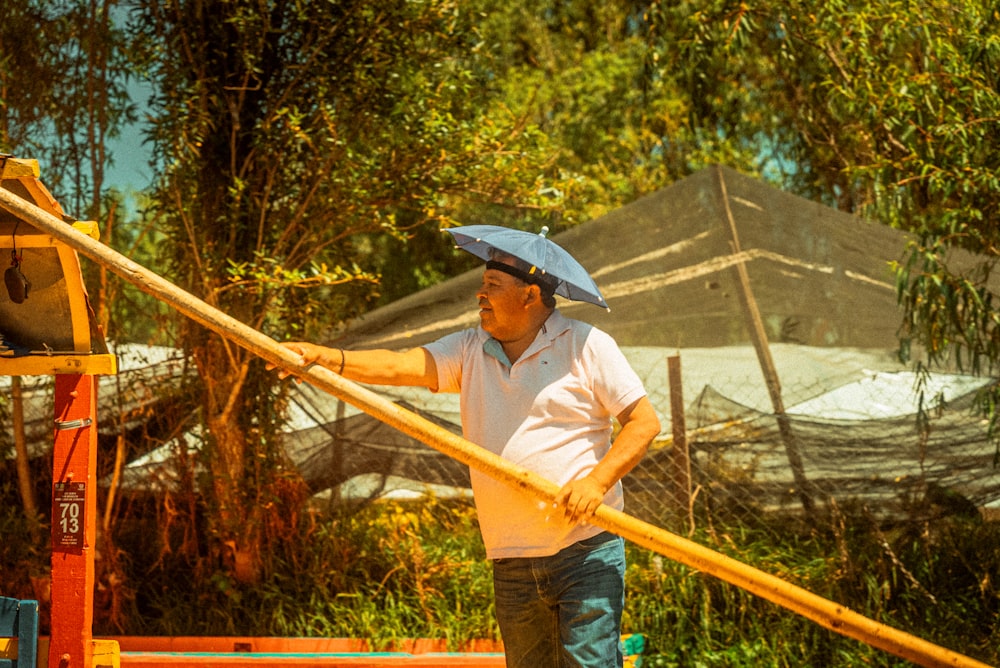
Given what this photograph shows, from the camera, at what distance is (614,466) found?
9.32ft

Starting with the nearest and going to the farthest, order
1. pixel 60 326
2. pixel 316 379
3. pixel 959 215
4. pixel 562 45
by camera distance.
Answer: pixel 316 379 → pixel 60 326 → pixel 959 215 → pixel 562 45

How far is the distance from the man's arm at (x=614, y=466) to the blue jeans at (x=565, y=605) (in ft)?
0.69

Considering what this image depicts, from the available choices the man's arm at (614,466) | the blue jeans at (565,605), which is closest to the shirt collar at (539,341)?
the man's arm at (614,466)

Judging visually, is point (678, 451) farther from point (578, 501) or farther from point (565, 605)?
point (578, 501)

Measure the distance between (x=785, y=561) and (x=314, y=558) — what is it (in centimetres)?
244

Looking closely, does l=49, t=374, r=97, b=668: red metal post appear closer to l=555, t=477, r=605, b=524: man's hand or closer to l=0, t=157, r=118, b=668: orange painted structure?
l=0, t=157, r=118, b=668: orange painted structure

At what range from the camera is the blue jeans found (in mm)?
2871

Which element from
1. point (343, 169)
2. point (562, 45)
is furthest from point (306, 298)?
point (562, 45)

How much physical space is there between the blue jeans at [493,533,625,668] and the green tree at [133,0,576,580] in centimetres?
224

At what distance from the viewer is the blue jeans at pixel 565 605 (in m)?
2.87

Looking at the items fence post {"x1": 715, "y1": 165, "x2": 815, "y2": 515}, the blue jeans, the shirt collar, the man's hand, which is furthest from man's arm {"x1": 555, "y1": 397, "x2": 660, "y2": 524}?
fence post {"x1": 715, "y1": 165, "x2": 815, "y2": 515}

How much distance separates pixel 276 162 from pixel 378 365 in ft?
7.91

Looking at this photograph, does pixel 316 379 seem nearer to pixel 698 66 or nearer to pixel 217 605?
pixel 217 605

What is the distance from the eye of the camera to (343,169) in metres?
5.23
